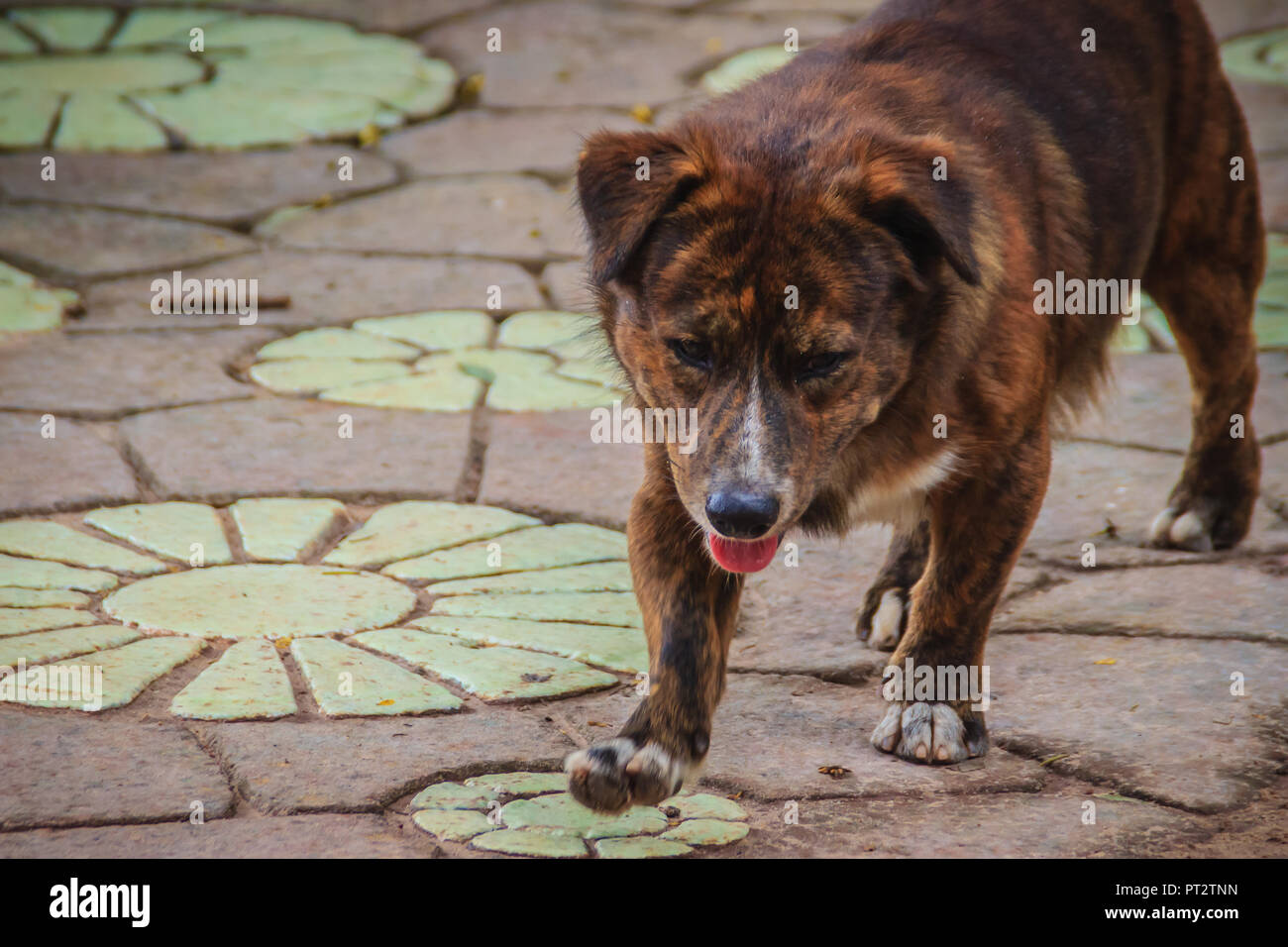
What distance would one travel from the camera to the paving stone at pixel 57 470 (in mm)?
4484

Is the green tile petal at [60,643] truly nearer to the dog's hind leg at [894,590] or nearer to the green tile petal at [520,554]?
the green tile petal at [520,554]

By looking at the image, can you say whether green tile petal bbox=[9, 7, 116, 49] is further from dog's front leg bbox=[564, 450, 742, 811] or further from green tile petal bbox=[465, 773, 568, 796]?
green tile petal bbox=[465, 773, 568, 796]

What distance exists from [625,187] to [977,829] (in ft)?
4.89

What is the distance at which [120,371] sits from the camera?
5.53 m

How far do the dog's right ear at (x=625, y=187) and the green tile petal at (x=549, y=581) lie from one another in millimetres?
1168

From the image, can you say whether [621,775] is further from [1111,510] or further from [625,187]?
[1111,510]

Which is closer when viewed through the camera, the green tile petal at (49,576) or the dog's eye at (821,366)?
the dog's eye at (821,366)

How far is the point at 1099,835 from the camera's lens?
296cm

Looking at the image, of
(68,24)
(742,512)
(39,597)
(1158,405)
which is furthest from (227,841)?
(68,24)

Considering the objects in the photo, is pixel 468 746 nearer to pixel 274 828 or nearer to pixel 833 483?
pixel 274 828

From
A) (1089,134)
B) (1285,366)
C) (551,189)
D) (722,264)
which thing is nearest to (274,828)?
(722,264)

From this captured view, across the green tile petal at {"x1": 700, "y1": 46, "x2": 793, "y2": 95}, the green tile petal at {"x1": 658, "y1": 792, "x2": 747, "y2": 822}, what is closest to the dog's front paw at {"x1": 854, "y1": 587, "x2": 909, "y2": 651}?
the green tile petal at {"x1": 658, "y1": 792, "x2": 747, "y2": 822}

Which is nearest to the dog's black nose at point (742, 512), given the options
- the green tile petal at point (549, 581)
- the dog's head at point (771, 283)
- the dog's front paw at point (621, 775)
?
the dog's head at point (771, 283)

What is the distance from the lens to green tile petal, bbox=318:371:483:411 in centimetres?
541
